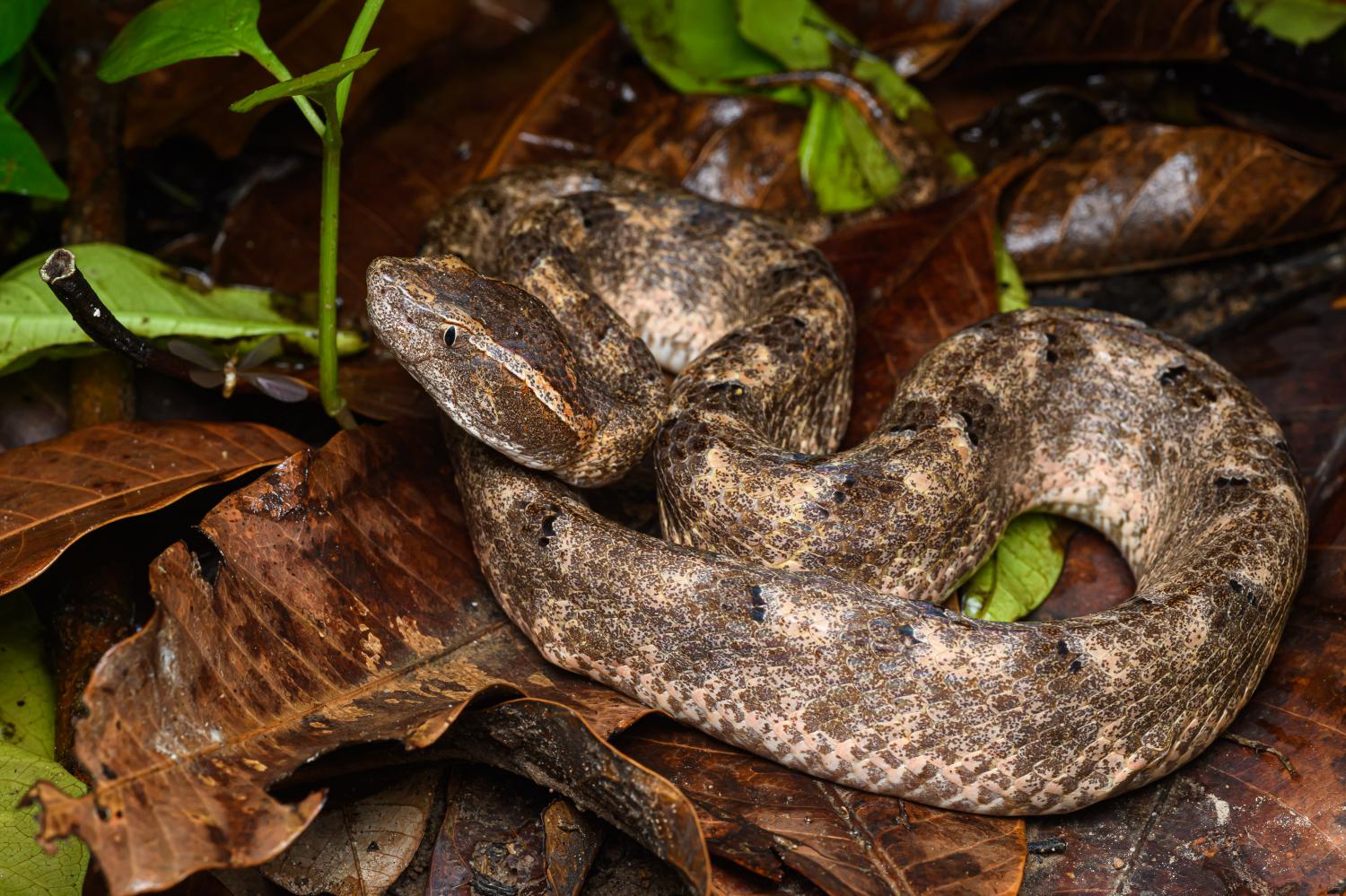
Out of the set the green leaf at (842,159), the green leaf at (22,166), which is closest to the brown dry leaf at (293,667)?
the green leaf at (22,166)

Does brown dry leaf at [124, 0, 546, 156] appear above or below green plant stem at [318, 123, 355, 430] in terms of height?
A: above

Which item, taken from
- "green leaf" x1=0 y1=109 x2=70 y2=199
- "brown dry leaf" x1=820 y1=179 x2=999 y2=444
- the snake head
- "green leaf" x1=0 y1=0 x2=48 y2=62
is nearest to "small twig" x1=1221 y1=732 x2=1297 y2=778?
"brown dry leaf" x1=820 y1=179 x2=999 y2=444

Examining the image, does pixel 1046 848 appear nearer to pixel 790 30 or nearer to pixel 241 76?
pixel 790 30

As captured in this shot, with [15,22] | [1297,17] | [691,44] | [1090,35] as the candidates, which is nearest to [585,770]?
[15,22]

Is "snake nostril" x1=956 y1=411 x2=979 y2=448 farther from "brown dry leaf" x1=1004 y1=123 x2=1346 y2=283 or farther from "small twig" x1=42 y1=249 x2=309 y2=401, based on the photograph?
"small twig" x1=42 y1=249 x2=309 y2=401

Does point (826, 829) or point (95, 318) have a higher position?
point (95, 318)

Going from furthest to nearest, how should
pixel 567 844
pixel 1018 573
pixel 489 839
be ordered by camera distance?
pixel 1018 573 < pixel 489 839 < pixel 567 844

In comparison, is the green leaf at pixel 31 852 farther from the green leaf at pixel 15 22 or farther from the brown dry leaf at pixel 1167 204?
the brown dry leaf at pixel 1167 204
